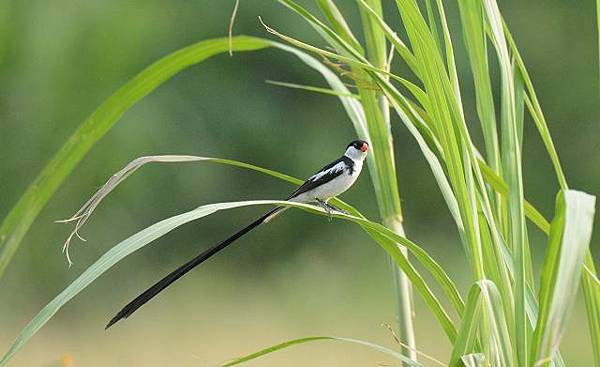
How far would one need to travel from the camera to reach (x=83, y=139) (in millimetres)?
351

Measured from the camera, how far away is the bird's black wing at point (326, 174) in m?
0.58

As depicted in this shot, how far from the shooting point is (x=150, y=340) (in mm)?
1494

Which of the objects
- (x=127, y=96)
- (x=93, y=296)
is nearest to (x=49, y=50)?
(x=93, y=296)

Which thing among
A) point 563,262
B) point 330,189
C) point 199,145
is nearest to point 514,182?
point 563,262

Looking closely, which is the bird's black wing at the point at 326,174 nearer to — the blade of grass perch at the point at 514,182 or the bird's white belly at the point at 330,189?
the bird's white belly at the point at 330,189

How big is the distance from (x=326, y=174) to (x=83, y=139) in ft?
0.88

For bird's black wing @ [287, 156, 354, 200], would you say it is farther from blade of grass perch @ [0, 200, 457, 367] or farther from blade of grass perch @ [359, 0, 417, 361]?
blade of grass perch @ [0, 200, 457, 367]

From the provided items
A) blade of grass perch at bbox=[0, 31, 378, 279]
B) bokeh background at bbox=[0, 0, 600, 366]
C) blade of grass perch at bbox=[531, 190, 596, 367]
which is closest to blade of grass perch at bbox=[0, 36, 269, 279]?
blade of grass perch at bbox=[0, 31, 378, 279]

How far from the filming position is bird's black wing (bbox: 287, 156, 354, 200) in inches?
22.9

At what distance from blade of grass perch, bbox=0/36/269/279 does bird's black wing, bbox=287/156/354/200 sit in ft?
0.68

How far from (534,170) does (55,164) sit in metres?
1.51

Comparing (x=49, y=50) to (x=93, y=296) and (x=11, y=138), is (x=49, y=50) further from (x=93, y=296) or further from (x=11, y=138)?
(x=93, y=296)

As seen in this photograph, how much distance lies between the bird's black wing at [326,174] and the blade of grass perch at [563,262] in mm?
320

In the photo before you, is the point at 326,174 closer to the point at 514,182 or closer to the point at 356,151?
the point at 356,151
